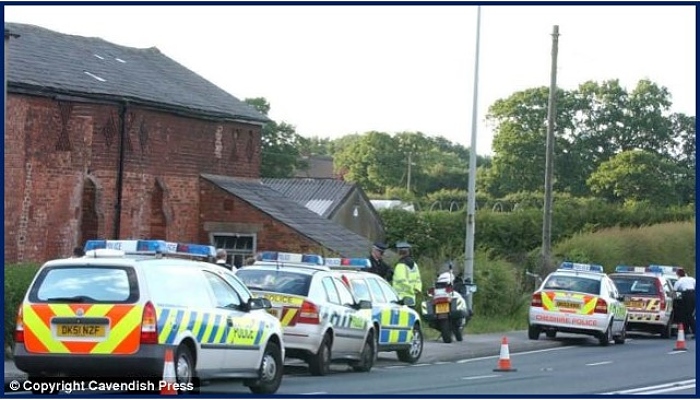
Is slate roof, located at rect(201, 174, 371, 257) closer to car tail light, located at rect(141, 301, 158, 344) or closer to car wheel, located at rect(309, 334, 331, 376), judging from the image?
car wheel, located at rect(309, 334, 331, 376)

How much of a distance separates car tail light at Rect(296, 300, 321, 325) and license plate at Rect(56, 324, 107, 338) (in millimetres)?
4963

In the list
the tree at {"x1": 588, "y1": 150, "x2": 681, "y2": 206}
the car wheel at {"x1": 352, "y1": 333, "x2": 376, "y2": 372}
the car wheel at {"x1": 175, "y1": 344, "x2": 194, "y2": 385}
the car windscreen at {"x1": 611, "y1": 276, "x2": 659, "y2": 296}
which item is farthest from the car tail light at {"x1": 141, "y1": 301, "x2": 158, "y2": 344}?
the tree at {"x1": 588, "y1": 150, "x2": 681, "y2": 206}

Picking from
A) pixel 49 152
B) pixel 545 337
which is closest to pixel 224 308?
pixel 545 337

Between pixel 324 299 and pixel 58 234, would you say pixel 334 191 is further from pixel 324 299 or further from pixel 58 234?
pixel 324 299

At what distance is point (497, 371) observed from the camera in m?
21.9

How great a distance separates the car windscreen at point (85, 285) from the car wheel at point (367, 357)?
707 centimetres

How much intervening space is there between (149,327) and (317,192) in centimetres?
5584

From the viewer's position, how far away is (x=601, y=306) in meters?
29.3

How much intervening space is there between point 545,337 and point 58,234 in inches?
462

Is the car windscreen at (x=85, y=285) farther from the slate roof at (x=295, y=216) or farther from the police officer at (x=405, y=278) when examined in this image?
the slate roof at (x=295, y=216)

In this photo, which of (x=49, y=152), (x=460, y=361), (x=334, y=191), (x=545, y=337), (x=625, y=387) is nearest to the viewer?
(x=625, y=387)

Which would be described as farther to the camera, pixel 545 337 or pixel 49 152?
pixel 49 152

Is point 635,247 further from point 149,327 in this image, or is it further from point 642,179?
point 149,327

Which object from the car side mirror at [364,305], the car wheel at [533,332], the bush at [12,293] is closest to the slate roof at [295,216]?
the car wheel at [533,332]
